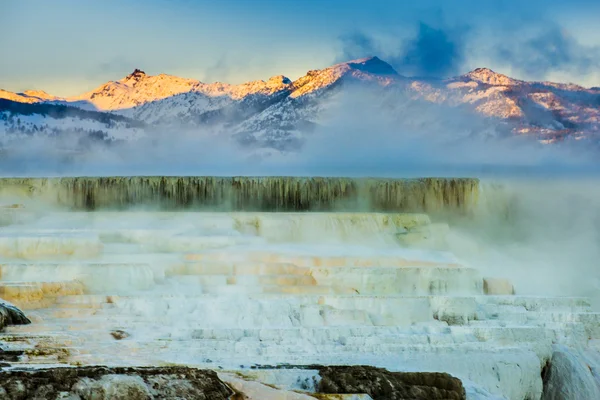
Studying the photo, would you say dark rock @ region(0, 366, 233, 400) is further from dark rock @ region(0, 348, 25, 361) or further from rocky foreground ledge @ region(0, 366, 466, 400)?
dark rock @ region(0, 348, 25, 361)

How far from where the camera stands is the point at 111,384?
1374cm

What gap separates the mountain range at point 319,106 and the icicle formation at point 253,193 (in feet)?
69.1

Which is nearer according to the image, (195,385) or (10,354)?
(195,385)

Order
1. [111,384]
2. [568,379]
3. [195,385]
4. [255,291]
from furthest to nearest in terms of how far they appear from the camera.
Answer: [255,291], [568,379], [195,385], [111,384]

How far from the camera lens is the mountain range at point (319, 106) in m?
55.4

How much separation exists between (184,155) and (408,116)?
12.2 m

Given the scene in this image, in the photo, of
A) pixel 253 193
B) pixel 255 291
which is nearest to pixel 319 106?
pixel 253 193

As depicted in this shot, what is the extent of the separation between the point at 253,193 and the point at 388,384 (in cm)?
1707

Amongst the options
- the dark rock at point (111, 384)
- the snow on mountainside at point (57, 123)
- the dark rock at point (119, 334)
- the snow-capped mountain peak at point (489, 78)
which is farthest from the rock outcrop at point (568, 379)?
the snow-capped mountain peak at point (489, 78)

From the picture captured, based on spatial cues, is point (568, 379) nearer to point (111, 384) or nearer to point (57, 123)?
point (111, 384)

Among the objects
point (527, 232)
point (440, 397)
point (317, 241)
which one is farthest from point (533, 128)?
point (440, 397)

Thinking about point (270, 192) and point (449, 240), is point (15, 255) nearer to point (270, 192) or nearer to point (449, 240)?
point (270, 192)

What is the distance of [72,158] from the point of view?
48.7 meters

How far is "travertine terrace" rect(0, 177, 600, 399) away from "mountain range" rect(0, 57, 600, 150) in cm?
2266
